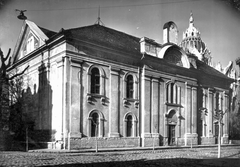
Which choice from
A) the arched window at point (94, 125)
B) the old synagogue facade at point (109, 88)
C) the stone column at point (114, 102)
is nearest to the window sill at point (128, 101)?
the old synagogue facade at point (109, 88)

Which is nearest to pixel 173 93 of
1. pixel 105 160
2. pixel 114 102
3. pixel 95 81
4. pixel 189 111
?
pixel 189 111

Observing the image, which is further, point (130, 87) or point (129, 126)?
point (130, 87)

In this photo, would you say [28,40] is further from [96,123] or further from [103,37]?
[96,123]

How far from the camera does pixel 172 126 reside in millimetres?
25219

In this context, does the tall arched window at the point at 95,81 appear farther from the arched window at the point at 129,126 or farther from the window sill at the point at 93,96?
the arched window at the point at 129,126

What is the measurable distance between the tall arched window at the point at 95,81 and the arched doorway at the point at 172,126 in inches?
331

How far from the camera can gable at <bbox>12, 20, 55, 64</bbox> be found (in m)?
21.5

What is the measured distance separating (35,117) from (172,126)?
13.0m

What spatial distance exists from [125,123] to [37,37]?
34.6 ft

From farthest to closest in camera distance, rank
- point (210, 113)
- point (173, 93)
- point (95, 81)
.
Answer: point (210, 113) < point (173, 93) < point (95, 81)

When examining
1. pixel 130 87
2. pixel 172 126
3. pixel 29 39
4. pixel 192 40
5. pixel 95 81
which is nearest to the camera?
pixel 95 81

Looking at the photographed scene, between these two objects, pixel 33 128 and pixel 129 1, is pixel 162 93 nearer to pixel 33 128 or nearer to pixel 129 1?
pixel 33 128

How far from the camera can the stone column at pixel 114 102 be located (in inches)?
806

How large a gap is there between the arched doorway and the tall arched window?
27.6 feet
